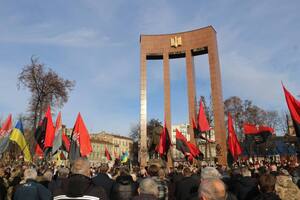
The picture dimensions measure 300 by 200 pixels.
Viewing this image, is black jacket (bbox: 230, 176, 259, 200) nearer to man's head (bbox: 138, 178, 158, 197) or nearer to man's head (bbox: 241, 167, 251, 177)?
man's head (bbox: 241, 167, 251, 177)

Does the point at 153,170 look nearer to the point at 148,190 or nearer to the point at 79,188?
the point at 148,190

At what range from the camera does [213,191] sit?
2.55m

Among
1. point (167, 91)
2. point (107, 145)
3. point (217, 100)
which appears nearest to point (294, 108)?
point (217, 100)

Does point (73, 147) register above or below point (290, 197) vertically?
above

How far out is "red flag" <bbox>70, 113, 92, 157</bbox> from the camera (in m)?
12.6

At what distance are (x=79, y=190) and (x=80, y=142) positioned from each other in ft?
31.1

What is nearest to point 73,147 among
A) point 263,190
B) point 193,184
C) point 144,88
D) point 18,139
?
point 18,139

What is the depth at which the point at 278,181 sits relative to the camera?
15.0 ft

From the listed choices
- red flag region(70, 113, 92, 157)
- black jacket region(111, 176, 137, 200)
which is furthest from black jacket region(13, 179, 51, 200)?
red flag region(70, 113, 92, 157)

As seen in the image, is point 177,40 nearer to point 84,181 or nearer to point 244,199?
point 244,199

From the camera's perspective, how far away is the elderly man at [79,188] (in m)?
3.43

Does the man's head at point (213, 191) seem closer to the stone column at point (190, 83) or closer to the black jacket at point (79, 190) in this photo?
the black jacket at point (79, 190)

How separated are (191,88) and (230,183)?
2915 cm

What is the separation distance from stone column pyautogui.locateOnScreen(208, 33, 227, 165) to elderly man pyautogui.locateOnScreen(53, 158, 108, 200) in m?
28.8
